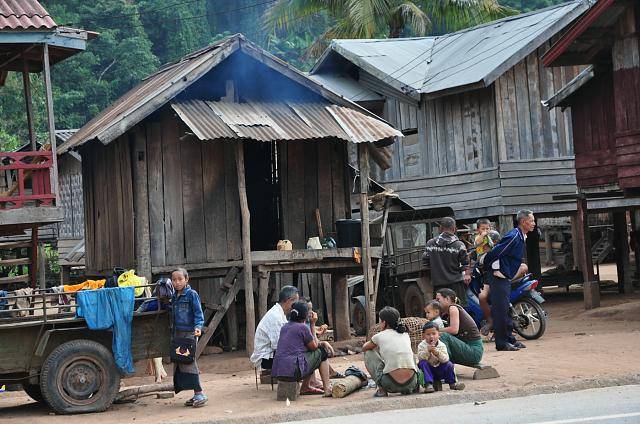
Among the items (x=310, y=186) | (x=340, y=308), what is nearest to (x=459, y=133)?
(x=310, y=186)

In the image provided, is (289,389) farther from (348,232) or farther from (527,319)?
(348,232)

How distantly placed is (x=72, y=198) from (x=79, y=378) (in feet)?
76.9

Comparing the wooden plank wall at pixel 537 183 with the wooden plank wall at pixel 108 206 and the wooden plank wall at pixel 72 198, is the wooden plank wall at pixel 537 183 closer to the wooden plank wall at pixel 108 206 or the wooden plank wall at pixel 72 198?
the wooden plank wall at pixel 108 206

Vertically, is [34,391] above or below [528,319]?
below

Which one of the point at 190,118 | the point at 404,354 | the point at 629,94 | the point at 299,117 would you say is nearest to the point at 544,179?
the point at 629,94

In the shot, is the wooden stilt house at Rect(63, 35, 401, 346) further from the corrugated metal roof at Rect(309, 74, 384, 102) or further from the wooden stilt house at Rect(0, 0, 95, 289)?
the corrugated metal roof at Rect(309, 74, 384, 102)

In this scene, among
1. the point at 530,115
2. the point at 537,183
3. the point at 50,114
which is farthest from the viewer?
the point at 530,115

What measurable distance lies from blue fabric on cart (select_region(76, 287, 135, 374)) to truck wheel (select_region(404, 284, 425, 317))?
959cm

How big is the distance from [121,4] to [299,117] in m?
33.4

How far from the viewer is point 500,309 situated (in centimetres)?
1384

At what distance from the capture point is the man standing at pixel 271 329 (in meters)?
11.8

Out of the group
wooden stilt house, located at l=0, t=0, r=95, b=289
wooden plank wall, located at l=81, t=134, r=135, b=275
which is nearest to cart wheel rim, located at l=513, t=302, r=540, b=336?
wooden plank wall, located at l=81, t=134, r=135, b=275

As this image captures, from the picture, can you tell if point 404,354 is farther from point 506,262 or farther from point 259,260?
point 259,260

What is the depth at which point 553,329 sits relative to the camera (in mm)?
17766
